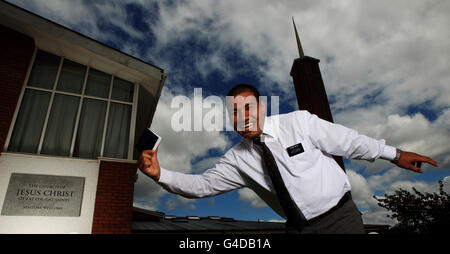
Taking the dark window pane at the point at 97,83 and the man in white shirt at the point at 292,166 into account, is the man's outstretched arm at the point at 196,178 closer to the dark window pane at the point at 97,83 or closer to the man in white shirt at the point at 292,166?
the man in white shirt at the point at 292,166

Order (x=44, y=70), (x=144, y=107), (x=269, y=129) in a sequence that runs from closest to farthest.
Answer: (x=269, y=129) → (x=44, y=70) → (x=144, y=107)

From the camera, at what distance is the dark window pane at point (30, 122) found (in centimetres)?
551

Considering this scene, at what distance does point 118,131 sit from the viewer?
6.46 metres

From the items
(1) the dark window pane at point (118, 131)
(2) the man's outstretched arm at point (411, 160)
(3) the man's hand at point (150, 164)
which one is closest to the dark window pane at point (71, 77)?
(1) the dark window pane at point (118, 131)

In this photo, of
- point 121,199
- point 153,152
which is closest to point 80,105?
point 121,199

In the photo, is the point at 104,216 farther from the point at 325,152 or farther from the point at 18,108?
the point at 325,152

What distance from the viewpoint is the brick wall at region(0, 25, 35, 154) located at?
5.45 metres

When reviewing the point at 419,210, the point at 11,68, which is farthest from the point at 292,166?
the point at 419,210

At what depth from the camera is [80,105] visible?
6.31 metres

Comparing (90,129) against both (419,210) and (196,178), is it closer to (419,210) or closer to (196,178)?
(196,178)

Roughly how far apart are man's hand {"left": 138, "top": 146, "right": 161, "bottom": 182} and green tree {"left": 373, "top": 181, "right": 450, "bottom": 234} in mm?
12177

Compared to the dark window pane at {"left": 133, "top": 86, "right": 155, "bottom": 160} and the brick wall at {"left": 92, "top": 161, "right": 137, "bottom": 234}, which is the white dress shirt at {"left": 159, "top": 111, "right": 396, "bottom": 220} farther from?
the dark window pane at {"left": 133, "top": 86, "right": 155, "bottom": 160}

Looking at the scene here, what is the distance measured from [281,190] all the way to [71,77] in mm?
6709
